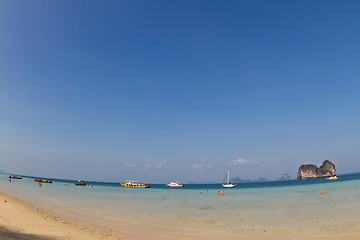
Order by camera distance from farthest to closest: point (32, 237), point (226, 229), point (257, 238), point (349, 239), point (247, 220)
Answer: point (247, 220) → point (226, 229) → point (257, 238) → point (349, 239) → point (32, 237)

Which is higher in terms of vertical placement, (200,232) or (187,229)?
(200,232)

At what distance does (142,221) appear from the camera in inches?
928

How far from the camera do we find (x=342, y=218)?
74.0ft

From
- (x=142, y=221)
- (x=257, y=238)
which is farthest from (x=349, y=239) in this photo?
(x=142, y=221)

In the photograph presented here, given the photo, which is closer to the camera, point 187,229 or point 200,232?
point 200,232

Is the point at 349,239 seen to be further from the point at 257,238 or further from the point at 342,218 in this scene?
the point at 342,218

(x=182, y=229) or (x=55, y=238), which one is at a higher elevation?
(x=55, y=238)

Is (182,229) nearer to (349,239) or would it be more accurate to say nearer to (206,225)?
(206,225)

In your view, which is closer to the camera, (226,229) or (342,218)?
(226,229)

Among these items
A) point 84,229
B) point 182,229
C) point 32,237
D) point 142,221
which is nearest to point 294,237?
point 182,229

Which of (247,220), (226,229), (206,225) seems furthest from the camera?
(247,220)

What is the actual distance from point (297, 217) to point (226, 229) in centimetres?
1036

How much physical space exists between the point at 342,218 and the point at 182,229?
58.2 feet

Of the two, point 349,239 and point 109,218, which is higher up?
point 349,239
